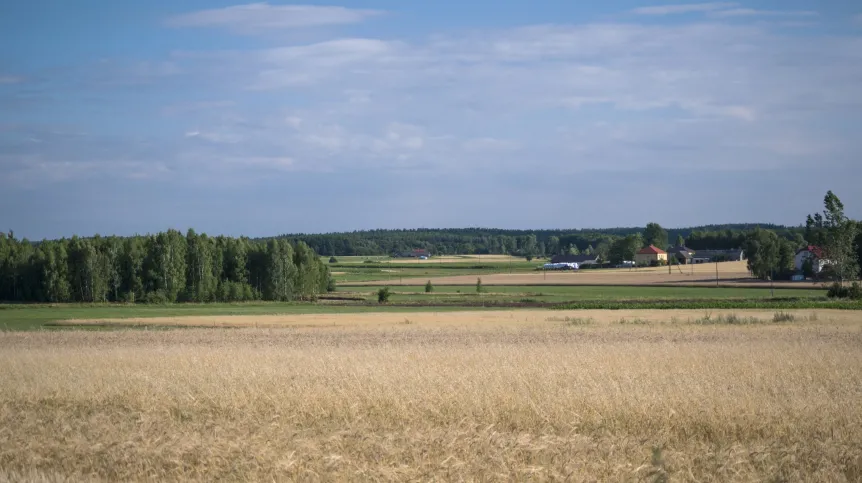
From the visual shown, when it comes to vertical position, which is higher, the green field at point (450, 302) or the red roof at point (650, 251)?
the red roof at point (650, 251)

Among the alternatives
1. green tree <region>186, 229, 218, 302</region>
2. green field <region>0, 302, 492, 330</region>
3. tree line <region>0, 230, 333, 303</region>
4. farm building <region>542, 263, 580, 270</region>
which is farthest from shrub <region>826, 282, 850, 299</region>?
farm building <region>542, 263, 580, 270</region>

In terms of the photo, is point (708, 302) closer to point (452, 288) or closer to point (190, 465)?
point (452, 288)

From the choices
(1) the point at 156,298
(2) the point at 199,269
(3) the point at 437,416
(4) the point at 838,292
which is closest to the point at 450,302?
(2) the point at 199,269

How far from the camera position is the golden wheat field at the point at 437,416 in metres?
10.6

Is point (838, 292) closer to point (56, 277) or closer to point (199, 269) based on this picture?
point (199, 269)

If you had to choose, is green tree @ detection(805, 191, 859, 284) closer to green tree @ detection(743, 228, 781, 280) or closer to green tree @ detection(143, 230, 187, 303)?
green tree @ detection(743, 228, 781, 280)

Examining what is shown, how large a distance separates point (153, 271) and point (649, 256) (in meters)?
128

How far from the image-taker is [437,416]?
14.2 m

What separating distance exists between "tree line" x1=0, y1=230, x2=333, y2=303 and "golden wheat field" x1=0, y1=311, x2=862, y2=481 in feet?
239

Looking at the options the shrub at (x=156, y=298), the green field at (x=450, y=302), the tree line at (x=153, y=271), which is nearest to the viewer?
the green field at (x=450, y=302)

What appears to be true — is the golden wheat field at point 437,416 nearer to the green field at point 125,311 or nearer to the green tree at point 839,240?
the green field at point 125,311

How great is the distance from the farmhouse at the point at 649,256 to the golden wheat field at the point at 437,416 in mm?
169758

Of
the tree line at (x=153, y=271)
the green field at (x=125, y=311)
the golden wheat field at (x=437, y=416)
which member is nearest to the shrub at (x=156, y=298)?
the tree line at (x=153, y=271)

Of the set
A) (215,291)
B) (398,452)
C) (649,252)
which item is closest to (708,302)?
(215,291)
